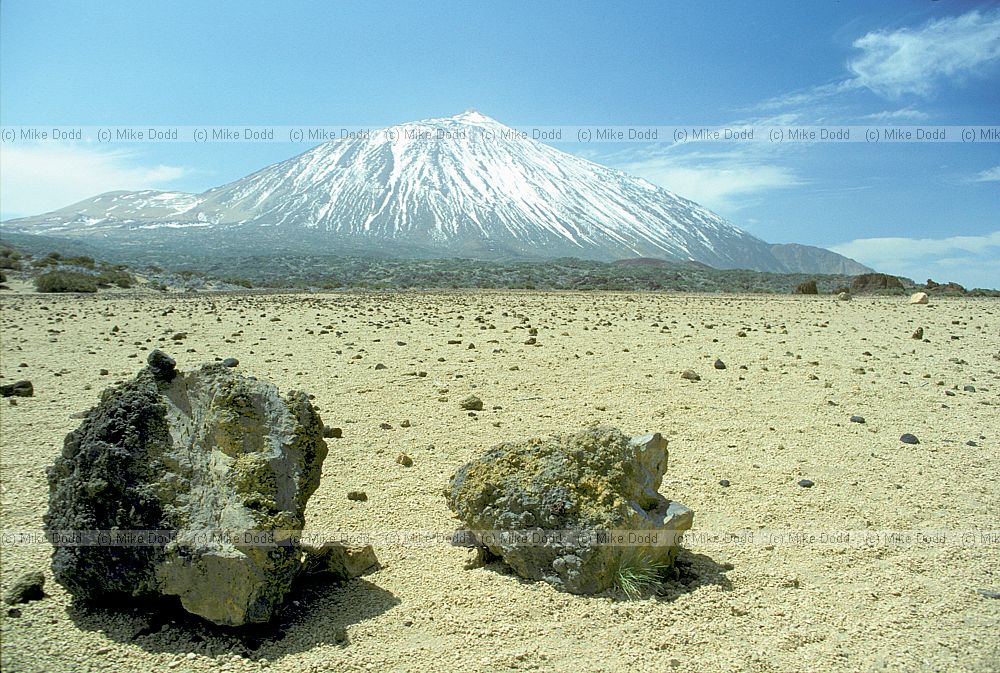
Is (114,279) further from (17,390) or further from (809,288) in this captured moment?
(809,288)

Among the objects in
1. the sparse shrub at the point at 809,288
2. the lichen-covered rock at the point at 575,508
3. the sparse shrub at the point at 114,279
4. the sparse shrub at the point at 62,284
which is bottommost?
the lichen-covered rock at the point at 575,508

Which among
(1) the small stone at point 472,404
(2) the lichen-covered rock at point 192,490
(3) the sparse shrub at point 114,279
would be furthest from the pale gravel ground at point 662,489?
(3) the sparse shrub at point 114,279

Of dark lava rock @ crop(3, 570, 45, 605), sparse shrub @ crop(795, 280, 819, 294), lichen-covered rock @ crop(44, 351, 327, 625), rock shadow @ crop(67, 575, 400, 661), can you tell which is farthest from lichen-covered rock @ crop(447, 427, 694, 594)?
sparse shrub @ crop(795, 280, 819, 294)

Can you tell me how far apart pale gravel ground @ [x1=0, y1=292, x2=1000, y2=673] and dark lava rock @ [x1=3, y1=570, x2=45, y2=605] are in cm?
8

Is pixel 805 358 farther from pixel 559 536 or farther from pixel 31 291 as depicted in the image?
pixel 31 291

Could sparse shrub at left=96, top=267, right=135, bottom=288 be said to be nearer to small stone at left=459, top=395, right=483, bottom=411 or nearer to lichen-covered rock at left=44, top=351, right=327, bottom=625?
small stone at left=459, top=395, right=483, bottom=411

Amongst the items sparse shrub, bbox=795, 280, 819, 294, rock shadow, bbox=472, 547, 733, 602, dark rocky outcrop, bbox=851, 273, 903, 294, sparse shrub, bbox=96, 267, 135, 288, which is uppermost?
dark rocky outcrop, bbox=851, 273, 903, 294

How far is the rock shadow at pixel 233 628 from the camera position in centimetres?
363

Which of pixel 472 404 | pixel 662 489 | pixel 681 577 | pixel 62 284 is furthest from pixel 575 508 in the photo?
pixel 62 284

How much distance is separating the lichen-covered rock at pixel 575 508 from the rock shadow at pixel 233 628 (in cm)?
88

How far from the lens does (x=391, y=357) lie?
39.5 ft

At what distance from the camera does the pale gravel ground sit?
3.66m

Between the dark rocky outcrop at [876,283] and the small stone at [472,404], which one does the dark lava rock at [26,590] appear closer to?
the small stone at [472,404]

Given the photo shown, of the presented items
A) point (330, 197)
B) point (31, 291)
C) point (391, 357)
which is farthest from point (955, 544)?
point (330, 197)
